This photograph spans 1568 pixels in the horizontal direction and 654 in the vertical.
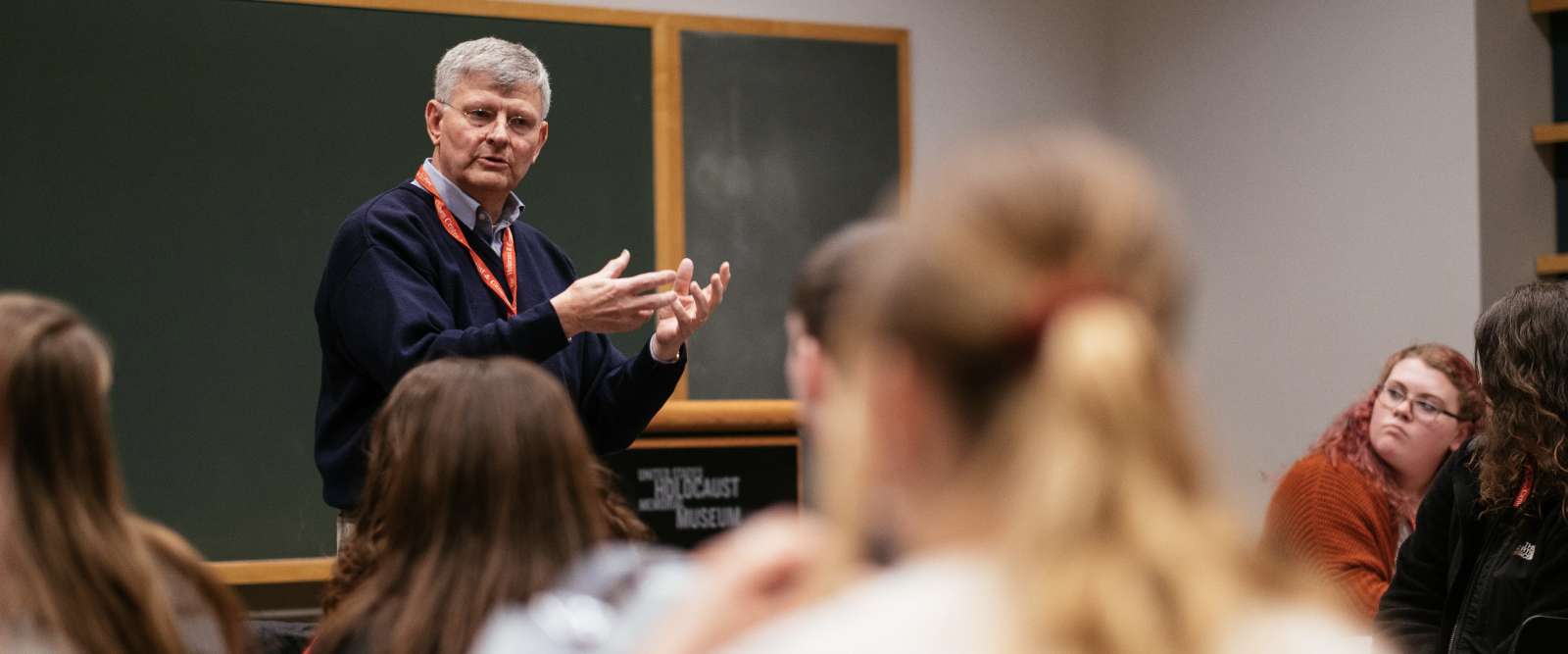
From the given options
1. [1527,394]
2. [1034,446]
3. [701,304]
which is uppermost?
[1034,446]

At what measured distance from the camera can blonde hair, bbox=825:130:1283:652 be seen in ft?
2.62

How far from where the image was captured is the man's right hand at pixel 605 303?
2576mm

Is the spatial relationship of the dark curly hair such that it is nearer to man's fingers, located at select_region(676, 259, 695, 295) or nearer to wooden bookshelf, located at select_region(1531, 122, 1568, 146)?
man's fingers, located at select_region(676, 259, 695, 295)

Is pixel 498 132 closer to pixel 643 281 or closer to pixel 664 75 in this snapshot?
pixel 643 281

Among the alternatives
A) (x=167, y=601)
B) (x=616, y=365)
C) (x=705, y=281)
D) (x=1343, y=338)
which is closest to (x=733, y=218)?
(x=705, y=281)

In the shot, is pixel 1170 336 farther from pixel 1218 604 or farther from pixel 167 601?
pixel 167 601

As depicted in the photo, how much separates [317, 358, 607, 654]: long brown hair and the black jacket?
140 cm

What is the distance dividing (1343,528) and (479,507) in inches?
86.9

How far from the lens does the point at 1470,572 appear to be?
8.07 feet

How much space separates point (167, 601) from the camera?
1.57 meters

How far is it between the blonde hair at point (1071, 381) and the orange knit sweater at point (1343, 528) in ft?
8.42

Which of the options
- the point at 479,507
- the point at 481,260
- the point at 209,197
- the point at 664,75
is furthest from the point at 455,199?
the point at 664,75

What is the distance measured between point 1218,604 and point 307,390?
435 cm

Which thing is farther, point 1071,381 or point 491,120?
point 491,120
